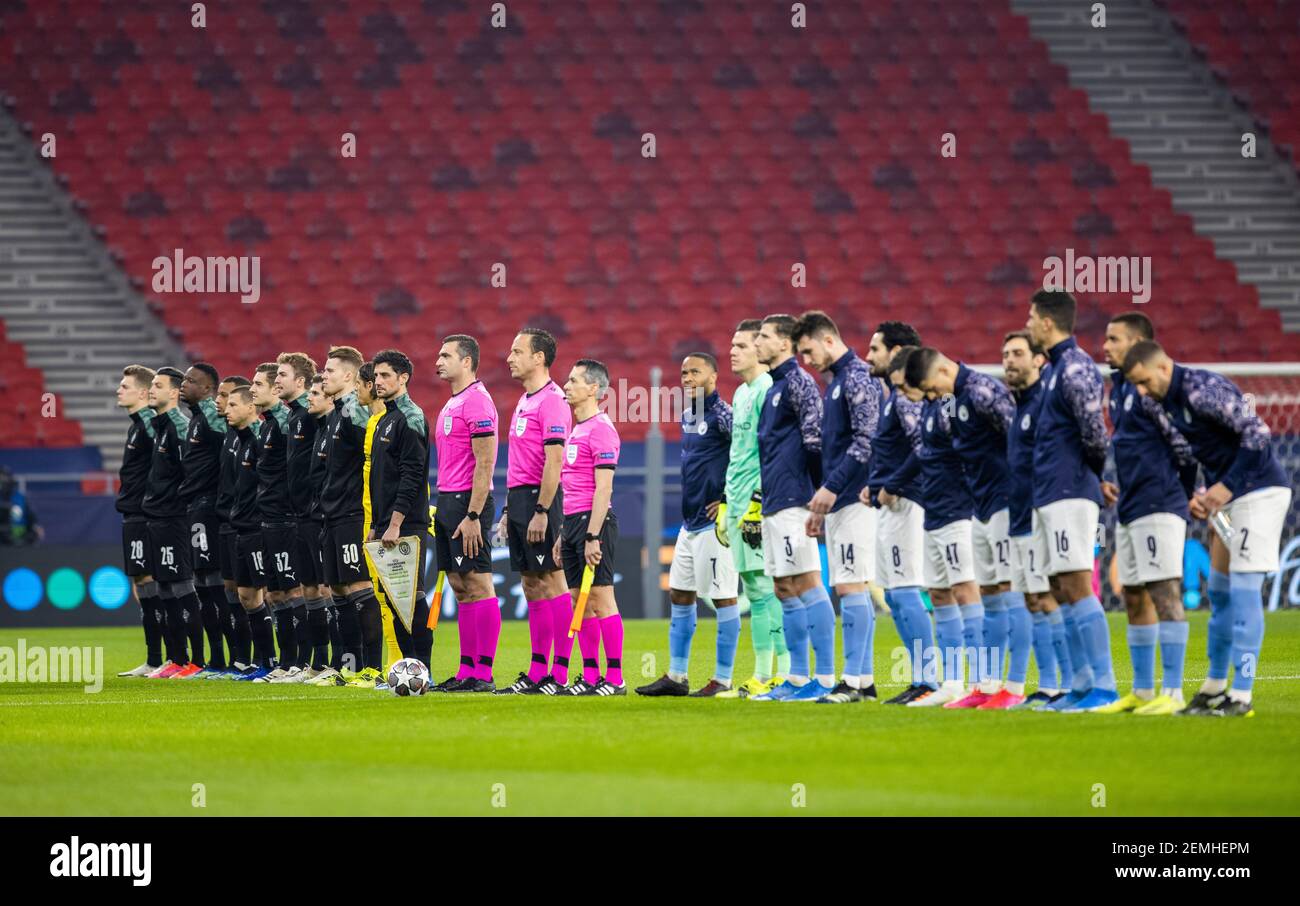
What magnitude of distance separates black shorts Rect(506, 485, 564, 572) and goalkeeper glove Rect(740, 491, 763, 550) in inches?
48.3

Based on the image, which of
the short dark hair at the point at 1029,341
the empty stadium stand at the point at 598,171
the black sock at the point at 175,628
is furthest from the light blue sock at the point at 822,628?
the empty stadium stand at the point at 598,171

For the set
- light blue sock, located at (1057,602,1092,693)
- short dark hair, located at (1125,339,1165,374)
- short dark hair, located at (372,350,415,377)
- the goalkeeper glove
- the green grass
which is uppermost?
short dark hair, located at (372,350,415,377)

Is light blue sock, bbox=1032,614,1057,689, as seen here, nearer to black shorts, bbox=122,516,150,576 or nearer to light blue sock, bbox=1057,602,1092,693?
light blue sock, bbox=1057,602,1092,693

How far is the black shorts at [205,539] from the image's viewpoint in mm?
15141

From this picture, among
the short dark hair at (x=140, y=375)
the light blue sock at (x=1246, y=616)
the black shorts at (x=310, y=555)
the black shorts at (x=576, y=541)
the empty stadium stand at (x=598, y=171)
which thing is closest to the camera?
the light blue sock at (x=1246, y=616)

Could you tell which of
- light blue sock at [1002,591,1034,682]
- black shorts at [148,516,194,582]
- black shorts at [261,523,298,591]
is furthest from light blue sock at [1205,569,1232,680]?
black shorts at [148,516,194,582]

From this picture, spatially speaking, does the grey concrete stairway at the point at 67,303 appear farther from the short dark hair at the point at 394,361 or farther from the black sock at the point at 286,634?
the short dark hair at the point at 394,361

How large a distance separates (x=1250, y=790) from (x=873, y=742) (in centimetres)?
205

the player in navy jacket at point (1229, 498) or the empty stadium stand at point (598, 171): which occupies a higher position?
the empty stadium stand at point (598, 171)

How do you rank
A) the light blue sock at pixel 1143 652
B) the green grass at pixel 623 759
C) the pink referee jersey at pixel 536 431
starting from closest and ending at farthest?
1. the green grass at pixel 623 759
2. the light blue sock at pixel 1143 652
3. the pink referee jersey at pixel 536 431

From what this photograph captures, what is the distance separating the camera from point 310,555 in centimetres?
1390

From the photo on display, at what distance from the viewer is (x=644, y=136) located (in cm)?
2912

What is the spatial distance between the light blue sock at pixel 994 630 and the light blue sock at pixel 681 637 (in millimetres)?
1965

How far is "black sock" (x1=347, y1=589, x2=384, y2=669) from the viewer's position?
13.3 metres
